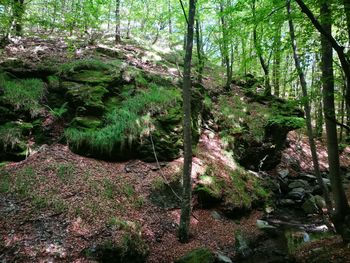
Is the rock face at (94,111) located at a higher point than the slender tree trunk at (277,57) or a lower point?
lower

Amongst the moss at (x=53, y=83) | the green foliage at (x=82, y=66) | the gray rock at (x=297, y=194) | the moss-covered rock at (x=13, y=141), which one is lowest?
the gray rock at (x=297, y=194)

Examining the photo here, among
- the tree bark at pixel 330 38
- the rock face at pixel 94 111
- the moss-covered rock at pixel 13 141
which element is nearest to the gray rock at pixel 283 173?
the rock face at pixel 94 111

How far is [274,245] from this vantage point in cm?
860

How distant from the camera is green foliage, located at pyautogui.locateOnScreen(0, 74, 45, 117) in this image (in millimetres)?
9648

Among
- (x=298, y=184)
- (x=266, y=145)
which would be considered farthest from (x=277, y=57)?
(x=298, y=184)

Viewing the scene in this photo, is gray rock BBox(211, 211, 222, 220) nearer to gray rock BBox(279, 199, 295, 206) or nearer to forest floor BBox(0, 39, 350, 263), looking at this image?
forest floor BBox(0, 39, 350, 263)

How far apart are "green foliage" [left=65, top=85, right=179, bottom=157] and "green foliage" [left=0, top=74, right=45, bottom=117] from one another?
5.69ft

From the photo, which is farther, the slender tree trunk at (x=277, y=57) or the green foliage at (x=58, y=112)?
the green foliage at (x=58, y=112)

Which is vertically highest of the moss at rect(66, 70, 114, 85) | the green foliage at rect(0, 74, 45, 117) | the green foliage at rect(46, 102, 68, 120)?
the moss at rect(66, 70, 114, 85)

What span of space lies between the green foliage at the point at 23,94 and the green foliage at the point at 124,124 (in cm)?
173

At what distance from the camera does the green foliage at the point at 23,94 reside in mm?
9648

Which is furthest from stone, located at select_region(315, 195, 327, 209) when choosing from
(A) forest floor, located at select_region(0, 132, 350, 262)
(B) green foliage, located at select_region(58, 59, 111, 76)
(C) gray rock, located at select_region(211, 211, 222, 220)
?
(B) green foliage, located at select_region(58, 59, 111, 76)

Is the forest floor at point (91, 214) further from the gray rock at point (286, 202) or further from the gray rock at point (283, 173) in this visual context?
the gray rock at point (283, 173)

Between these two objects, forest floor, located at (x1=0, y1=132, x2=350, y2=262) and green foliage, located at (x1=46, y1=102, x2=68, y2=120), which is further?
green foliage, located at (x1=46, y1=102, x2=68, y2=120)
